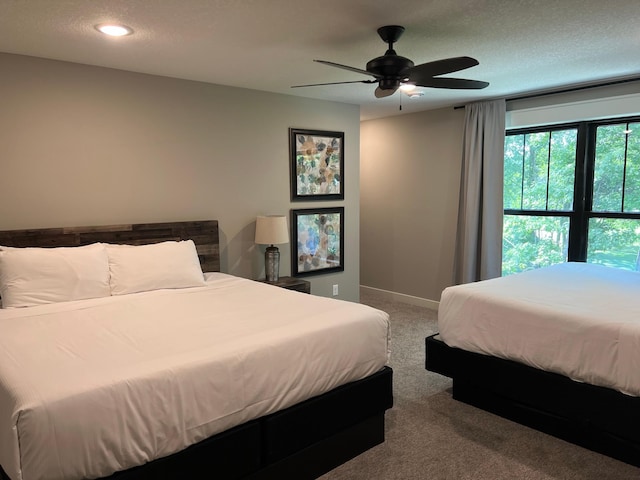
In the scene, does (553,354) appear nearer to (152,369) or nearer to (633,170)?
(152,369)

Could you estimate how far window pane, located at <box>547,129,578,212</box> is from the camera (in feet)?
14.5

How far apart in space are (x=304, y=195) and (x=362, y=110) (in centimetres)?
146

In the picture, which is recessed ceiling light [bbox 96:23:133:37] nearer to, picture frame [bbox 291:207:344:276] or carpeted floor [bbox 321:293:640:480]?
picture frame [bbox 291:207:344:276]

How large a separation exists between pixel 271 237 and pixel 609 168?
10.5ft

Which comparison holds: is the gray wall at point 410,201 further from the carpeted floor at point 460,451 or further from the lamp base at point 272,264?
the carpeted floor at point 460,451

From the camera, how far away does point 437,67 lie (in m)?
2.53

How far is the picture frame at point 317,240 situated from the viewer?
4.66 metres

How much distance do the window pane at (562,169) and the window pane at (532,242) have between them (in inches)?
6.7

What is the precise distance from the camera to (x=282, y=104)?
444 cm

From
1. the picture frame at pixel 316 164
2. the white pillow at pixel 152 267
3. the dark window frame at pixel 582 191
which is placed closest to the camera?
the white pillow at pixel 152 267

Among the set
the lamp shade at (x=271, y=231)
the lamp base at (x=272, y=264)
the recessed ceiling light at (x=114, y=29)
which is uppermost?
the recessed ceiling light at (x=114, y=29)

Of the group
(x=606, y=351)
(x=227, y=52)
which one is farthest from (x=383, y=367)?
(x=227, y=52)

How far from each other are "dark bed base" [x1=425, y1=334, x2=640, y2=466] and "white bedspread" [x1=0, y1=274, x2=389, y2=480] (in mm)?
787

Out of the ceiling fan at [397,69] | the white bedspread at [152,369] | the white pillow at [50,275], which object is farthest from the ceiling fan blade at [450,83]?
the white pillow at [50,275]
